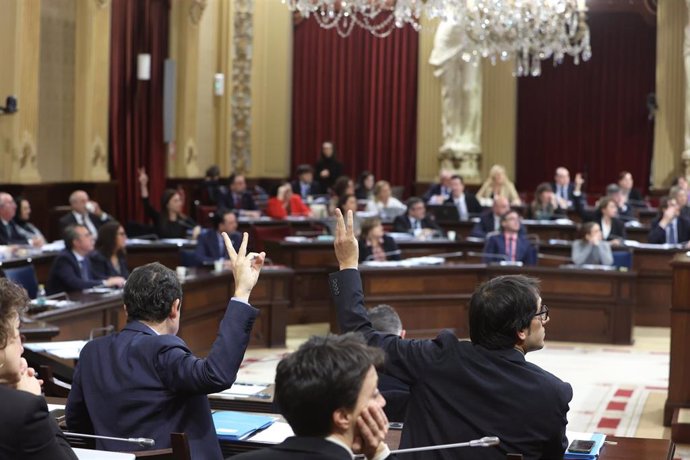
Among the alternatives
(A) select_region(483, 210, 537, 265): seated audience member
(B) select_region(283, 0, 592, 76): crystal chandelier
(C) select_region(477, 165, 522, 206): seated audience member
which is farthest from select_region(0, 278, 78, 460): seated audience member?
(C) select_region(477, 165, 522, 206): seated audience member

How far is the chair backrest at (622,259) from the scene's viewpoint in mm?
11227

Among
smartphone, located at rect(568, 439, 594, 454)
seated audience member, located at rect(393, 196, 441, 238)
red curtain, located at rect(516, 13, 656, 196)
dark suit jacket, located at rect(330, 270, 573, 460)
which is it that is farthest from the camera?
red curtain, located at rect(516, 13, 656, 196)

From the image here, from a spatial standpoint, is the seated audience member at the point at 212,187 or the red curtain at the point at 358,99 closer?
the seated audience member at the point at 212,187

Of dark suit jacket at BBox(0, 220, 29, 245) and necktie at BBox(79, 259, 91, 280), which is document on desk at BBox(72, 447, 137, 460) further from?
dark suit jacket at BBox(0, 220, 29, 245)

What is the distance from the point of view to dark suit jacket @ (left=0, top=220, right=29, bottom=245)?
1081 cm

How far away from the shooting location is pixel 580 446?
3.78 m

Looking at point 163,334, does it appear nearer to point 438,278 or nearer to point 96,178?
point 438,278

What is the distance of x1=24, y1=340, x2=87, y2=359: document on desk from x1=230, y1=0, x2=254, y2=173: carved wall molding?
11.8 m

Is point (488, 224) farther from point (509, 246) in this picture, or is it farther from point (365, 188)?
point (365, 188)

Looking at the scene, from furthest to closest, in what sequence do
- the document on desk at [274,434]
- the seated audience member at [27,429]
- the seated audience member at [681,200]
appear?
the seated audience member at [681,200]
the document on desk at [274,434]
the seated audience member at [27,429]

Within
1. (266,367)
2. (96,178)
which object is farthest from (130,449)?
(96,178)

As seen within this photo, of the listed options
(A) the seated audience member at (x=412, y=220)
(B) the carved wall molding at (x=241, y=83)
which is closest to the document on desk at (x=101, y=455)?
(A) the seated audience member at (x=412, y=220)

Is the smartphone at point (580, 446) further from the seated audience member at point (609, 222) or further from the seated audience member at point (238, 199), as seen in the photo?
the seated audience member at point (238, 199)

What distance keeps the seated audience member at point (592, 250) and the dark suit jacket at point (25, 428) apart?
897 centimetres
